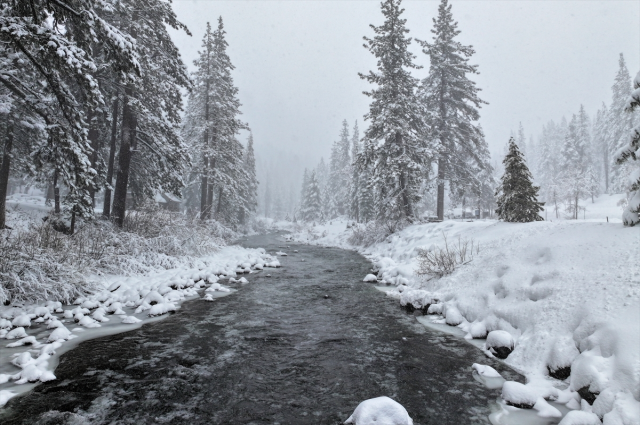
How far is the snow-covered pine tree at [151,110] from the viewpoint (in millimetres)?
12172

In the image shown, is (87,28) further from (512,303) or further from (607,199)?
(607,199)

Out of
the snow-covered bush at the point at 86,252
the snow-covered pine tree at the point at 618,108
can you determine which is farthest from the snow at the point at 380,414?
the snow-covered pine tree at the point at 618,108

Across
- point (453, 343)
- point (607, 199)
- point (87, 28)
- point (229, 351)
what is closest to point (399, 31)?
point (87, 28)

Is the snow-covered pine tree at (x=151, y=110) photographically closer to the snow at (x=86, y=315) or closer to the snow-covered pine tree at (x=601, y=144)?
the snow at (x=86, y=315)

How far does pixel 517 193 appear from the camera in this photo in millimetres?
10625

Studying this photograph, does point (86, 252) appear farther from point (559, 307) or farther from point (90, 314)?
point (559, 307)

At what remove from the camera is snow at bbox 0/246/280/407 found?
4.33 metres

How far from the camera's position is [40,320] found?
6.01 meters

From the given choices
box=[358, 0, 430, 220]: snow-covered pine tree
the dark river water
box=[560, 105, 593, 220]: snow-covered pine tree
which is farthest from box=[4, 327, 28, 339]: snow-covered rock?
box=[560, 105, 593, 220]: snow-covered pine tree

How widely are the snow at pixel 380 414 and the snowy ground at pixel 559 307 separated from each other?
1.30 m

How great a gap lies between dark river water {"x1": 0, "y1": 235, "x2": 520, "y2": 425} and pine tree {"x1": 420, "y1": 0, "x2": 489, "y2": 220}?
1603cm

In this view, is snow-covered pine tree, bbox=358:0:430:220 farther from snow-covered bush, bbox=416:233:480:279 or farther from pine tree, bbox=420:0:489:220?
snow-covered bush, bbox=416:233:480:279

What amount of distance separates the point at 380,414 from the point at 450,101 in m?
21.9

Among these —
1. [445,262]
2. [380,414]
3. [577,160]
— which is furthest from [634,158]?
[577,160]
